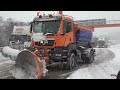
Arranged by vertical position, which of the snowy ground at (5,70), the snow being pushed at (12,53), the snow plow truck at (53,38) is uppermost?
the snow plow truck at (53,38)

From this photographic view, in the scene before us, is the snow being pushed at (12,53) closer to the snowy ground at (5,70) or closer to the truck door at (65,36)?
the snowy ground at (5,70)

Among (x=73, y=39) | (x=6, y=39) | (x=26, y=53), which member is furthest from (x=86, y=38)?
(x=6, y=39)

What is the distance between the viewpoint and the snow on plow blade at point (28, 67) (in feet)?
38.1

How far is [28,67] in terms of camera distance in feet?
40.1

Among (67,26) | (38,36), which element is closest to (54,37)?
(38,36)

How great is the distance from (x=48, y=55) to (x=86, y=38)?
5534 mm

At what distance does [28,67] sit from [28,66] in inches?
1.8

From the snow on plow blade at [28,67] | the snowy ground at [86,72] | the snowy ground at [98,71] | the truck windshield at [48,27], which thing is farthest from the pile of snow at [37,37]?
the snowy ground at [98,71]

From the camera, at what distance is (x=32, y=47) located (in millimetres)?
15133

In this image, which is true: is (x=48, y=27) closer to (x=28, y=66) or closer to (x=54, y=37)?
(x=54, y=37)

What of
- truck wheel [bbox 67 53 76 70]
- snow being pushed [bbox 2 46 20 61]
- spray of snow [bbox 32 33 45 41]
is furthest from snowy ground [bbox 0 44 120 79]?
snow being pushed [bbox 2 46 20 61]

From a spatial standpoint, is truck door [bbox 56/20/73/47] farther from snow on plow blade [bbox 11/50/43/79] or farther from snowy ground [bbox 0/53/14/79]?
snowy ground [bbox 0/53/14/79]

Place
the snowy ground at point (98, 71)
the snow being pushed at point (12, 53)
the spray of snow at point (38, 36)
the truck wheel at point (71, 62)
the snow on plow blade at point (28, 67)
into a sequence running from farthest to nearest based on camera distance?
the snow being pushed at point (12, 53)
the truck wheel at point (71, 62)
the spray of snow at point (38, 36)
the snowy ground at point (98, 71)
the snow on plow blade at point (28, 67)

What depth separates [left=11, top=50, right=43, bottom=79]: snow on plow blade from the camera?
38.1 feet
